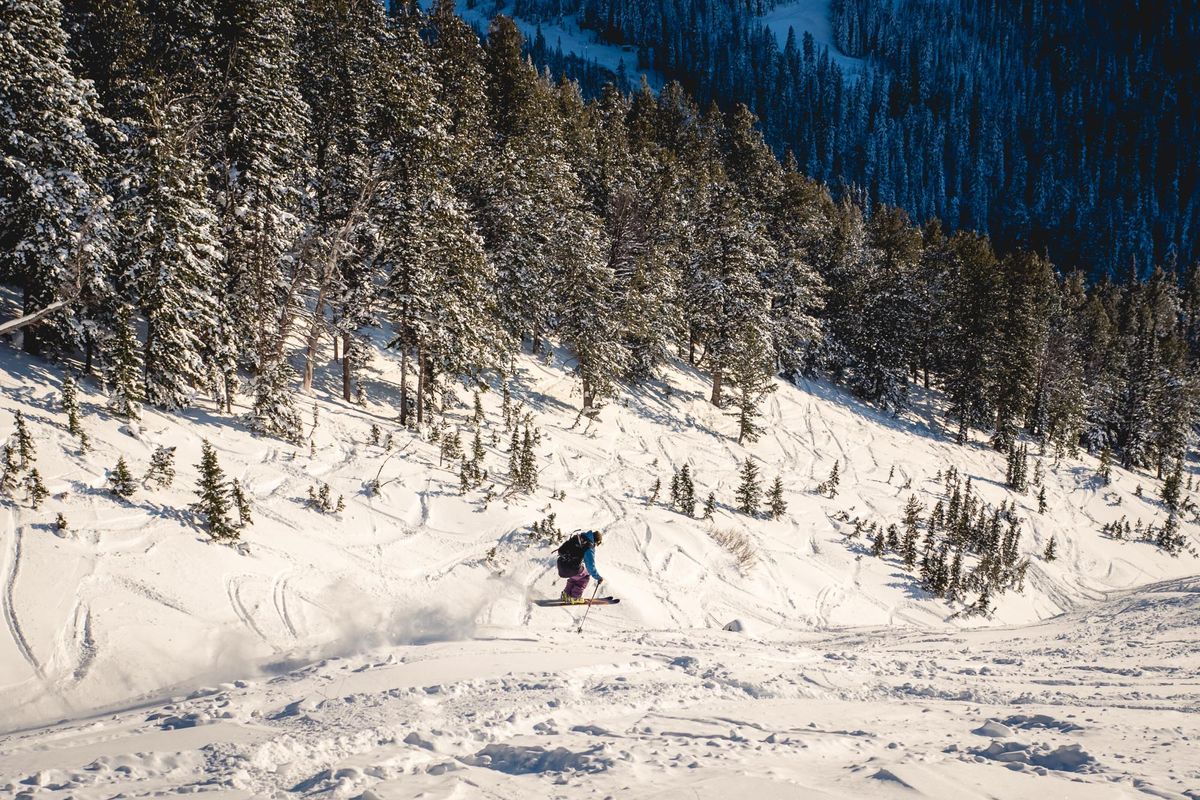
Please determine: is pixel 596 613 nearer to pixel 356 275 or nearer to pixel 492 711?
pixel 492 711

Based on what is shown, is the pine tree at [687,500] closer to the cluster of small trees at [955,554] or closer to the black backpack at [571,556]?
the cluster of small trees at [955,554]

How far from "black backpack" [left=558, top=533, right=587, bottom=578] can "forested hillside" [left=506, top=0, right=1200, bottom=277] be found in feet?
526

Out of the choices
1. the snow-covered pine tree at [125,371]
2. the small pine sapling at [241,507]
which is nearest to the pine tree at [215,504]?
the small pine sapling at [241,507]

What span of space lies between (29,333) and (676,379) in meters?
26.6

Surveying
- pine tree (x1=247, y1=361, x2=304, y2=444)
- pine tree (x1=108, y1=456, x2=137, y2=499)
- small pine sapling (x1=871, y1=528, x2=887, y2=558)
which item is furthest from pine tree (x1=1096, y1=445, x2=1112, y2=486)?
pine tree (x1=108, y1=456, x2=137, y2=499)

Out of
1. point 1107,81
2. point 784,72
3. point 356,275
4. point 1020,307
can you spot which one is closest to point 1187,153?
point 1107,81

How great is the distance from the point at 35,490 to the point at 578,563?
30.9ft

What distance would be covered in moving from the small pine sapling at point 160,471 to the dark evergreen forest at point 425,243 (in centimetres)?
223

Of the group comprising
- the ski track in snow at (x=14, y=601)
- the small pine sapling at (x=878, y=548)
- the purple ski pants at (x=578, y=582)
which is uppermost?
the small pine sapling at (x=878, y=548)

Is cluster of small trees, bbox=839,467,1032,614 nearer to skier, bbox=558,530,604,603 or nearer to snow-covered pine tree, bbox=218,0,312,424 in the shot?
skier, bbox=558,530,604,603

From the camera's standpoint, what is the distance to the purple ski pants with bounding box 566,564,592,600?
1236cm

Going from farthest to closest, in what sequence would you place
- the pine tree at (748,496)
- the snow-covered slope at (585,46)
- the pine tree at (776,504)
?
the snow-covered slope at (585,46)
the pine tree at (776,504)
the pine tree at (748,496)

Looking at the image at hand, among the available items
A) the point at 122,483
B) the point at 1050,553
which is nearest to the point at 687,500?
the point at 122,483

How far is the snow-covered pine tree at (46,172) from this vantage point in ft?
43.5
